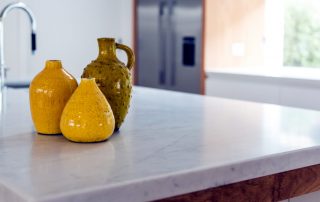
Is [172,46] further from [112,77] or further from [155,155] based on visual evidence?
[155,155]

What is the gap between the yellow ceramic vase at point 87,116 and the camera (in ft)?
3.73

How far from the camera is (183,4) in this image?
174 inches

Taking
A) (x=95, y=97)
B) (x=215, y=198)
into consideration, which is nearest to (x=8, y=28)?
(x=95, y=97)

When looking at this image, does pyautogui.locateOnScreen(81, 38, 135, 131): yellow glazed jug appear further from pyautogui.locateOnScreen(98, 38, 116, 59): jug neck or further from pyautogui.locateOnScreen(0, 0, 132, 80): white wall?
pyautogui.locateOnScreen(0, 0, 132, 80): white wall

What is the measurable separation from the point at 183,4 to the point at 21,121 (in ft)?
10.2

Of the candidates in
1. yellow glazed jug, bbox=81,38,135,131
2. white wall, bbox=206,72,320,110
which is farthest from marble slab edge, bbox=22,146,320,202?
white wall, bbox=206,72,320,110

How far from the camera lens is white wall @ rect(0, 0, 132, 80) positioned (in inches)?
187

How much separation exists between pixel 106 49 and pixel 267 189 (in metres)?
0.56

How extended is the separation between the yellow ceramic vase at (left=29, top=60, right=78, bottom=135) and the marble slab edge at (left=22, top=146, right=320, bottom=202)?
1.51 ft

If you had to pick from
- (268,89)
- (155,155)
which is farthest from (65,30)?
(155,155)

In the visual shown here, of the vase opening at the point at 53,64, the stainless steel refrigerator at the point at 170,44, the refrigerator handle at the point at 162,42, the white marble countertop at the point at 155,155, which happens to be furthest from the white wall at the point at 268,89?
the vase opening at the point at 53,64

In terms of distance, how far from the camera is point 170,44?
4605 mm

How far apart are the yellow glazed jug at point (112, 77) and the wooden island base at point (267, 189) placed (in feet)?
1.39

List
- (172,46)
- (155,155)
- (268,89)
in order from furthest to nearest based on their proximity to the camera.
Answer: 1. (172,46)
2. (268,89)
3. (155,155)
